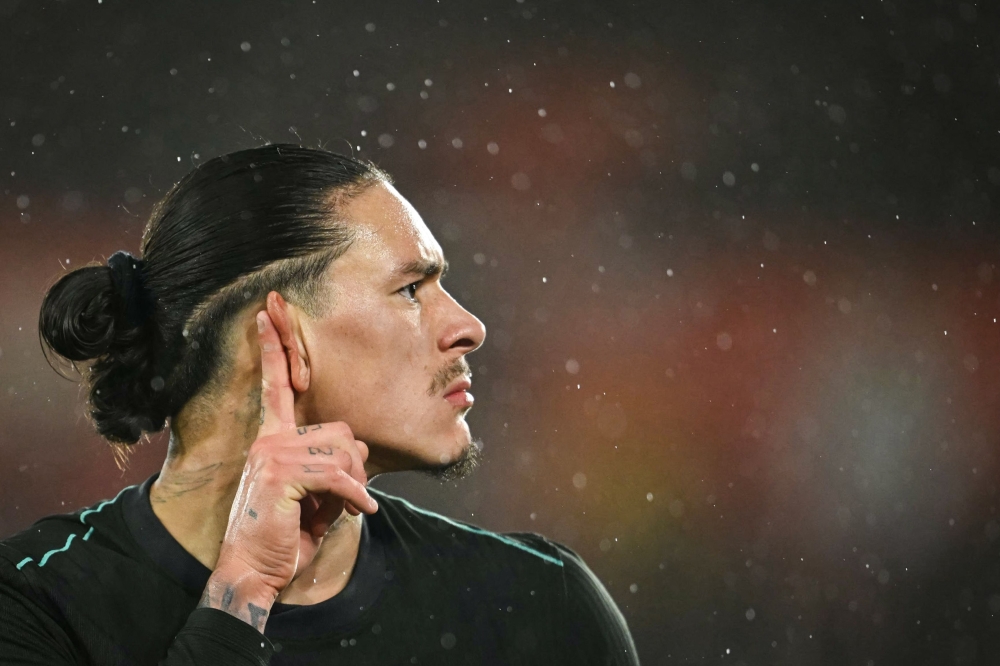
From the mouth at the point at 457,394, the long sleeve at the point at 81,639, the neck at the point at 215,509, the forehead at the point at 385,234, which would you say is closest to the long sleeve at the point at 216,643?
the long sleeve at the point at 81,639

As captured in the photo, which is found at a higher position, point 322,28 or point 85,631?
point 322,28

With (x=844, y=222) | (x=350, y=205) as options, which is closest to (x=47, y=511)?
(x=350, y=205)

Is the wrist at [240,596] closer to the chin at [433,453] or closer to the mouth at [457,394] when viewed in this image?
the chin at [433,453]

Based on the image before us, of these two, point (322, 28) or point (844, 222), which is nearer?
point (322, 28)

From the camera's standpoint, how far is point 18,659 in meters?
1.24

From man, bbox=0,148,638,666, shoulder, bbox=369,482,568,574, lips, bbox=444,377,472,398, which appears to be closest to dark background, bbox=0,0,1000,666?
shoulder, bbox=369,482,568,574

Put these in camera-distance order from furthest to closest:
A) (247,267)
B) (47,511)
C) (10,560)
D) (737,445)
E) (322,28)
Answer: (737,445)
(322,28)
(47,511)
(247,267)
(10,560)

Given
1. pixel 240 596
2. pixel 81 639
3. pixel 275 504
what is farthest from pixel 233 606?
pixel 81 639

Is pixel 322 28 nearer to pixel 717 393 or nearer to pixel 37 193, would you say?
pixel 37 193

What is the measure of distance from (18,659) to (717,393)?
2.85m

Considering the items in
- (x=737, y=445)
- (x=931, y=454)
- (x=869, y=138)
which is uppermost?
(x=869, y=138)

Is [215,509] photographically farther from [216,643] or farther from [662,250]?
[662,250]

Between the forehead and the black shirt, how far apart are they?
443mm

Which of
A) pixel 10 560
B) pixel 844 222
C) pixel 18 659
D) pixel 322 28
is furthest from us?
pixel 844 222
